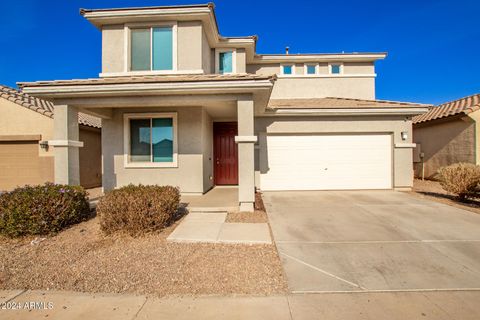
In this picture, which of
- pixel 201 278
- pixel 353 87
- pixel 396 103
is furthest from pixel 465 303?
pixel 353 87

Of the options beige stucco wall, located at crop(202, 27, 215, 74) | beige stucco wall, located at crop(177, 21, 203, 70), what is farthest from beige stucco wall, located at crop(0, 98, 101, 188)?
beige stucco wall, located at crop(202, 27, 215, 74)

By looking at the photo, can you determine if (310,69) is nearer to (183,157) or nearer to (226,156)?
(226,156)

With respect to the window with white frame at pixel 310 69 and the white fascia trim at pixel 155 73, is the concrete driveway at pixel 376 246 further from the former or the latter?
the window with white frame at pixel 310 69

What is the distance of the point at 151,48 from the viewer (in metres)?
8.98

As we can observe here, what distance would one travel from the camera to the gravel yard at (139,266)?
3.10 meters

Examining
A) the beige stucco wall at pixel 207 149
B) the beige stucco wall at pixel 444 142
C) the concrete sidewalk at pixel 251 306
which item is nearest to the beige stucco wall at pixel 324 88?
the beige stucco wall at pixel 444 142

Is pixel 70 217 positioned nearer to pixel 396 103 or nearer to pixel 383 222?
pixel 383 222

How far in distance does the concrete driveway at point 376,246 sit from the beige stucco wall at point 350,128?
7.54 ft

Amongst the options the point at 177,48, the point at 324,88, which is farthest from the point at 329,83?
the point at 177,48

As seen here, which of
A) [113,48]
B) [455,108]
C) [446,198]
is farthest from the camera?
[455,108]

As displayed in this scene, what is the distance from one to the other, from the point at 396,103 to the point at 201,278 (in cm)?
1033

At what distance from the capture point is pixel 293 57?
12953mm

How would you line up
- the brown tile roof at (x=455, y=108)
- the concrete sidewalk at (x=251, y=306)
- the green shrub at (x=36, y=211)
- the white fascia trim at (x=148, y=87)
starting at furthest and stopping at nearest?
the brown tile roof at (x=455, y=108), the white fascia trim at (x=148, y=87), the green shrub at (x=36, y=211), the concrete sidewalk at (x=251, y=306)

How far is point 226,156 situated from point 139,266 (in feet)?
24.1
